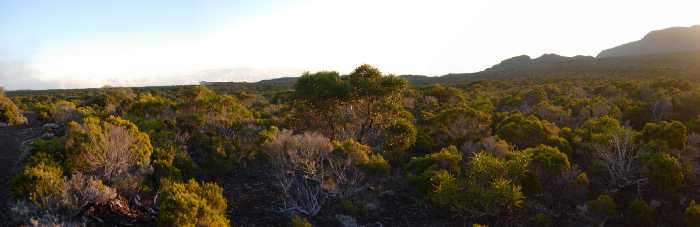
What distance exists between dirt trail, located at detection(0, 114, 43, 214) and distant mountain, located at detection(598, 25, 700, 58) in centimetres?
14769

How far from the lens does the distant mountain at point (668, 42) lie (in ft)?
407

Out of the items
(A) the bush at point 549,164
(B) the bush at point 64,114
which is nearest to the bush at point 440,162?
(A) the bush at point 549,164

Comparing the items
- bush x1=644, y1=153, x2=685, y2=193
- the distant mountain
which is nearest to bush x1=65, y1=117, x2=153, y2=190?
bush x1=644, y1=153, x2=685, y2=193

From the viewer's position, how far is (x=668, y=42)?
432 ft

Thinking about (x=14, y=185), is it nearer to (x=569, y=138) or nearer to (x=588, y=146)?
(x=588, y=146)

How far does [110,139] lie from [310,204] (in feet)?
18.1

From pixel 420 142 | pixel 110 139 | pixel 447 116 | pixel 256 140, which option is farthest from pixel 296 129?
pixel 110 139

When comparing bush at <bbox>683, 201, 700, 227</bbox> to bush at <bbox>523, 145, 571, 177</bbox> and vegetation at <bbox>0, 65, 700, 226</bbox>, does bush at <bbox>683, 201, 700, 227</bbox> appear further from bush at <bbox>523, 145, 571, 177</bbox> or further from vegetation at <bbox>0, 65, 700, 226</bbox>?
bush at <bbox>523, 145, 571, 177</bbox>

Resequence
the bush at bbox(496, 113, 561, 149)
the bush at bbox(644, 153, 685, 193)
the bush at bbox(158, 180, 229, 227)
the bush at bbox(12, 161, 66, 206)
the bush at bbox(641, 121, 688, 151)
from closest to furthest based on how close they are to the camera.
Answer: the bush at bbox(158, 180, 229, 227) → the bush at bbox(12, 161, 66, 206) → the bush at bbox(644, 153, 685, 193) → the bush at bbox(641, 121, 688, 151) → the bush at bbox(496, 113, 561, 149)

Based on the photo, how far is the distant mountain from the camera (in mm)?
124000

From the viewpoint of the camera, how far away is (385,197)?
38.3 feet

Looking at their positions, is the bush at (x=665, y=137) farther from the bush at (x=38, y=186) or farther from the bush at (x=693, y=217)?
the bush at (x=38, y=186)

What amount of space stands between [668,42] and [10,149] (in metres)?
163

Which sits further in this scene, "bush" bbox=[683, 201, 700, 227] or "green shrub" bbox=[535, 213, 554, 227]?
"green shrub" bbox=[535, 213, 554, 227]
